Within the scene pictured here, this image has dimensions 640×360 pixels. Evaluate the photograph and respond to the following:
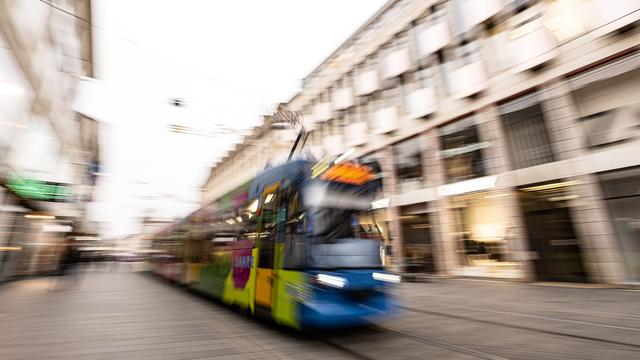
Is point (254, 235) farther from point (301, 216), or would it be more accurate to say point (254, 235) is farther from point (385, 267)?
point (385, 267)

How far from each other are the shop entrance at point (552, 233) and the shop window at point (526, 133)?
3.87 ft

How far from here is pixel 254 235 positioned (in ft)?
20.8

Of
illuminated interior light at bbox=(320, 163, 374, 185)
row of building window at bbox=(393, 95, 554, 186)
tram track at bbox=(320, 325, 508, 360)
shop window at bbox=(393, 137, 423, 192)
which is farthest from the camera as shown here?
shop window at bbox=(393, 137, 423, 192)

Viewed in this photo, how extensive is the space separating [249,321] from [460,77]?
47.5 feet

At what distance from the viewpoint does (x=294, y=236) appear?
516 centimetres

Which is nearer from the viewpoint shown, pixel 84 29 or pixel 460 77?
pixel 84 29

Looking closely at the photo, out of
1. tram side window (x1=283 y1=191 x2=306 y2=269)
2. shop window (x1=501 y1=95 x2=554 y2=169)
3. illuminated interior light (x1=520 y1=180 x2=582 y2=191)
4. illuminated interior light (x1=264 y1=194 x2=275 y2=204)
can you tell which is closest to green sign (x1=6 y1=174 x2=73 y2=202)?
illuminated interior light (x1=264 y1=194 x2=275 y2=204)

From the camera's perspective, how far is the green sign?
46.8ft

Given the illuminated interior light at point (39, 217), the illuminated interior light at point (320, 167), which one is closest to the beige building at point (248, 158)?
the illuminated interior light at point (39, 217)

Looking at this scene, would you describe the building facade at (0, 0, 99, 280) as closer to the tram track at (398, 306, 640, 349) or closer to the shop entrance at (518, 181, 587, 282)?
the tram track at (398, 306, 640, 349)

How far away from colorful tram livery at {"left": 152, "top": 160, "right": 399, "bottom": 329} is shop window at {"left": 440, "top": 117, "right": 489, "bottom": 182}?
10.2 metres

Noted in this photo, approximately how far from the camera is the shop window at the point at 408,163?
17.0 metres

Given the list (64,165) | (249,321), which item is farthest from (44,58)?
(249,321)

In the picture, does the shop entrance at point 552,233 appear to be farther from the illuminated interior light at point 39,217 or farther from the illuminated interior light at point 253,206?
the illuminated interior light at point 39,217
